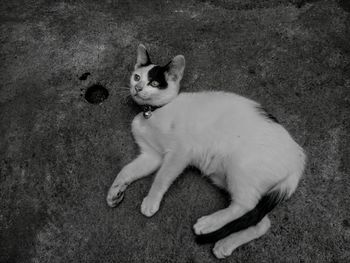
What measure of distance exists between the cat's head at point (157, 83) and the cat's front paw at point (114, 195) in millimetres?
580

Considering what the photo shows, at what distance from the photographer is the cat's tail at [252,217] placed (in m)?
1.71

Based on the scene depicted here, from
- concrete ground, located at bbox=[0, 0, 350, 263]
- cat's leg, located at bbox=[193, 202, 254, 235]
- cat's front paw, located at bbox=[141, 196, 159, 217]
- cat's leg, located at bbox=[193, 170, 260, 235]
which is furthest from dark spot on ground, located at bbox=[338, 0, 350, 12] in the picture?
cat's front paw, located at bbox=[141, 196, 159, 217]

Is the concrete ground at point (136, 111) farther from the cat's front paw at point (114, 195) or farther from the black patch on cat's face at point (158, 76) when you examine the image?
the black patch on cat's face at point (158, 76)

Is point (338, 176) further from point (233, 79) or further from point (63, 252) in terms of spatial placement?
point (63, 252)

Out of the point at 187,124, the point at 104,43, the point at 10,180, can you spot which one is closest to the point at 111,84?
the point at 104,43

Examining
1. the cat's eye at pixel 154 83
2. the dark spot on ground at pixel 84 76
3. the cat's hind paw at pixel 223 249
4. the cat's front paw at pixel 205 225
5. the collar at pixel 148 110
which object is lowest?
the cat's hind paw at pixel 223 249

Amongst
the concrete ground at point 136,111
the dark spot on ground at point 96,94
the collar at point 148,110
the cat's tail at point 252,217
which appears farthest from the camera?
the dark spot on ground at point 96,94

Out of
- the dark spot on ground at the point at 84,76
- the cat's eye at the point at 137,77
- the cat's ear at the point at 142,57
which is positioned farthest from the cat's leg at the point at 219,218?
the dark spot on ground at the point at 84,76

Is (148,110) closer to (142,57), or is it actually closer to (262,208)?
(142,57)

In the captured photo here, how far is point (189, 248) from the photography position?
1878 mm

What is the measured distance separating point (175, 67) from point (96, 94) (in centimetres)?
68

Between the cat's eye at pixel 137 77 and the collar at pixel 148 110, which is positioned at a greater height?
the cat's eye at pixel 137 77

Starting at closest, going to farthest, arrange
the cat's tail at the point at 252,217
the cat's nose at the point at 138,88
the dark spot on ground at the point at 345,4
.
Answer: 1. the cat's tail at the point at 252,217
2. the cat's nose at the point at 138,88
3. the dark spot on ground at the point at 345,4

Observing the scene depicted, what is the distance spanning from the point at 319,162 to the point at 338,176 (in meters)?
0.14
